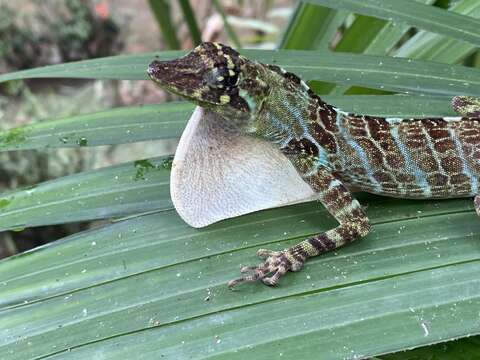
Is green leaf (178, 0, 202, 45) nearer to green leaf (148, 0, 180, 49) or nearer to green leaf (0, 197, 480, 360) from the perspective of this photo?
green leaf (148, 0, 180, 49)

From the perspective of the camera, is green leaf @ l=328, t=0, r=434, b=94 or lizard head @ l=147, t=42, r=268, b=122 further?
green leaf @ l=328, t=0, r=434, b=94

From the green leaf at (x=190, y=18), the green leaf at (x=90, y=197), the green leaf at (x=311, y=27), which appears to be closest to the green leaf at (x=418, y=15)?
the green leaf at (x=311, y=27)

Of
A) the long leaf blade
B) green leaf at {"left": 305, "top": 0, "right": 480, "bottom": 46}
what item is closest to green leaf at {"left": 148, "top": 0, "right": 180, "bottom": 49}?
the long leaf blade

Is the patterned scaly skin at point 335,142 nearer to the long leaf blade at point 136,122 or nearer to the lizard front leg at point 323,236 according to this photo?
the lizard front leg at point 323,236

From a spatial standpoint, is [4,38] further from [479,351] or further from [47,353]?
[479,351]

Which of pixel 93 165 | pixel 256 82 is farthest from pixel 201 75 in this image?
pixel 93 165

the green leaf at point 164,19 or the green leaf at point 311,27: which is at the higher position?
the green leaf at point 311,27

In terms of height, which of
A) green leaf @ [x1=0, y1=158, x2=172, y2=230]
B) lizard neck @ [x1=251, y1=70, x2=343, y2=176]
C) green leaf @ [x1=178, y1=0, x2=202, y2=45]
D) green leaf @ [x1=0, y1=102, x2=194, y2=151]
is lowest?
green leaf @ [x1=0, y1=158, x2=172, y2=230]
